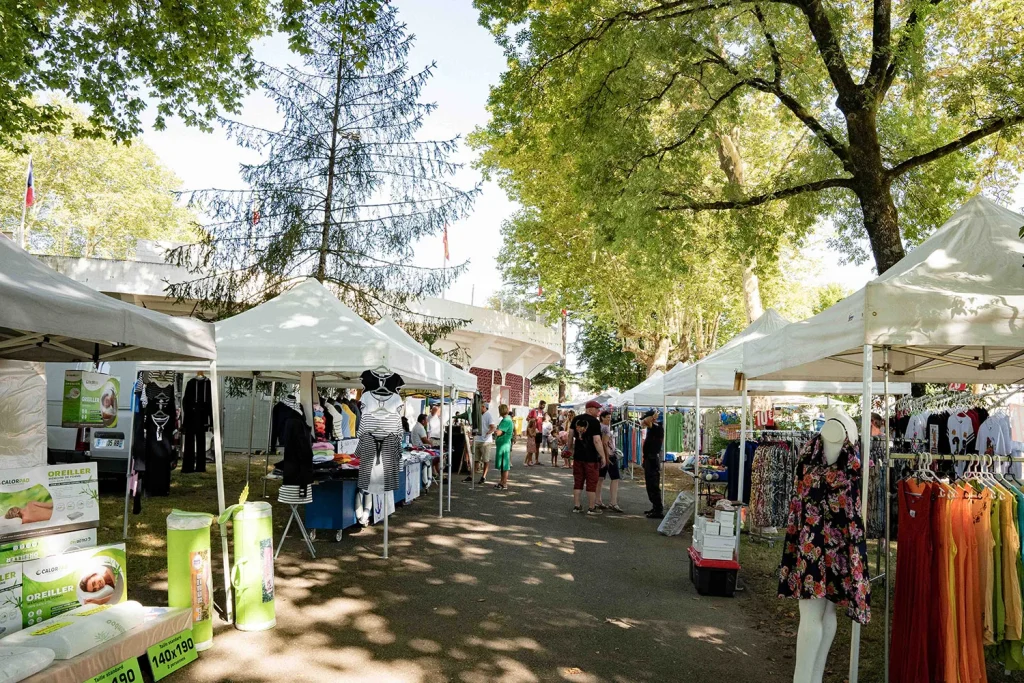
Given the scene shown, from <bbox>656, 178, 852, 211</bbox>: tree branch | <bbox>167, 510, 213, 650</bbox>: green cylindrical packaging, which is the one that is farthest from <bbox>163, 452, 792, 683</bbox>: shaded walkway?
<bbox>656, 178, 852, 211</bbox>: tree branch

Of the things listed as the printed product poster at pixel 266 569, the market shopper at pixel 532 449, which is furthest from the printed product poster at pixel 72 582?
the market shopper at pixel 532 449

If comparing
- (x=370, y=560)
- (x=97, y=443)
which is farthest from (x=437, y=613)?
(x=97, y=443)

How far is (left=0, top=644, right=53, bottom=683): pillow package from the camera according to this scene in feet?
11.6

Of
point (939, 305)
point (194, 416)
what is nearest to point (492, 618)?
point (939, 305)

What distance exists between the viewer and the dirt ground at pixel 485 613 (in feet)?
16.8

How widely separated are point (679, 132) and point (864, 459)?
9.82 m

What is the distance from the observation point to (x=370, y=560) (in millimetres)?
8273

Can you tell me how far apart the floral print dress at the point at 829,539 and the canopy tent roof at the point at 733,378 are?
413 cm

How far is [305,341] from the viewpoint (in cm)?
809

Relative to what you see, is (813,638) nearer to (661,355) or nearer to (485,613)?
(485,613)

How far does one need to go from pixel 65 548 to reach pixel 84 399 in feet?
13.2

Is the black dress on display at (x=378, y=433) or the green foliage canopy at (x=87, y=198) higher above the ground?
the green foliage canopy at (x=87, y=198)

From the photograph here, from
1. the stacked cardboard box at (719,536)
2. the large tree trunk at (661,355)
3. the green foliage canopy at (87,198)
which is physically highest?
the green foliage canopy at (87,198)

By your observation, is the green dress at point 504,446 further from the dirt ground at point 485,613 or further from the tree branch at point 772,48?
the tree branch at point 772,48
